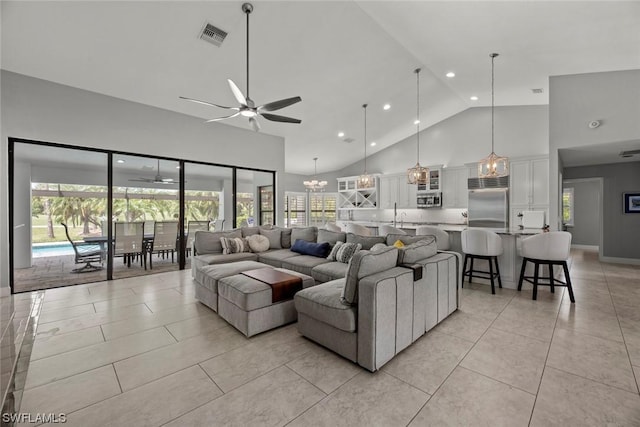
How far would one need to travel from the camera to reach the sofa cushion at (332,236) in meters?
4.65

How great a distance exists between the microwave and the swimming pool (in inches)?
325

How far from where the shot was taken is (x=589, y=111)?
488 centimetres

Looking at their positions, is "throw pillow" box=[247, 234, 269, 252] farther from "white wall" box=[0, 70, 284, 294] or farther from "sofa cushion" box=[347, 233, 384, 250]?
"white wall" box=[0, 70, 284, 294]

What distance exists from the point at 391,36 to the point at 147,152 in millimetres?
4855

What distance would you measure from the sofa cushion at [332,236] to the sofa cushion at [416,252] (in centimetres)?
167

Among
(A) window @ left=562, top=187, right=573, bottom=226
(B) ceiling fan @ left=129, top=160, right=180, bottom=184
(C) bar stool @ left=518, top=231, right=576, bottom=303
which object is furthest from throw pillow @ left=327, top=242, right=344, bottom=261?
(A) window @ left=562, top=187, right=573, bottom=226

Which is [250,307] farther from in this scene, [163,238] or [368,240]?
[163,238]

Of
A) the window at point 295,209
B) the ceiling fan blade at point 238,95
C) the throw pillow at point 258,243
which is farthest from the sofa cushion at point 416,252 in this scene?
the window at point 295,209

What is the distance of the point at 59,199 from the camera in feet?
15.5

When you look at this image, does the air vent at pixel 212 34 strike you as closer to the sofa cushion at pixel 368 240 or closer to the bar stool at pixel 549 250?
the sofa cushion at pixel 368 240

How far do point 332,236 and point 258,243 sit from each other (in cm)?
144

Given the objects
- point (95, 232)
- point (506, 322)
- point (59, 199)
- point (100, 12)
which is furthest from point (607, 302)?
point (59, 199)

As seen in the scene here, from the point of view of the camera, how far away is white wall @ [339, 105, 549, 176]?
21.3ft

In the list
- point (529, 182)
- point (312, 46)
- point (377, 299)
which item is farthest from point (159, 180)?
point (529, 182)
